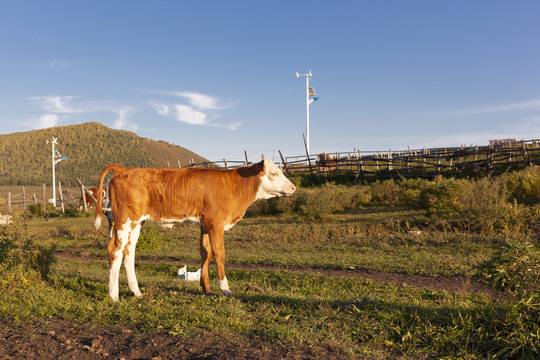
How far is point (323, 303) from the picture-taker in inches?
198

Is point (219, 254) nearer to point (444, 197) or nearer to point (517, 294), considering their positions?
point (517, 294)

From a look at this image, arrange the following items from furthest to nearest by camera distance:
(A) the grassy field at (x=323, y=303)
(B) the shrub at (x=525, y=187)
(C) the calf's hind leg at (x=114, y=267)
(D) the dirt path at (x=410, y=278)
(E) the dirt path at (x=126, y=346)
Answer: (B) the shrub at (x=525, y=187), (D) the dirt path at (x=410, y=278), (C) the calf's hind leg at (x=114, y=267), (A) the grassy field at (x=323, y=303), (E) the dirt path at (x=126, y=346)

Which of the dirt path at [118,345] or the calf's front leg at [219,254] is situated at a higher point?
the calf's front leg at [219,254]

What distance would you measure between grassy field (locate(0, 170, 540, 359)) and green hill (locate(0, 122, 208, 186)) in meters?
67.3

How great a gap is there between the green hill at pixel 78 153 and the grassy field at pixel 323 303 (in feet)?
221

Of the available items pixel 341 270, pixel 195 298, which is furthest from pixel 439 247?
pixel 195 298

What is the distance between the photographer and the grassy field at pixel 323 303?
3861 millimetres

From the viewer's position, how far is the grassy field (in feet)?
12.7

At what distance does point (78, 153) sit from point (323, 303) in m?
100

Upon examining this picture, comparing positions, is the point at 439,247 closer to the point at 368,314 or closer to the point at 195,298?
the point at 368,314

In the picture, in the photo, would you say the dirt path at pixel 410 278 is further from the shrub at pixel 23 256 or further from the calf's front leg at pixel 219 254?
the shrub at pixel 23 256

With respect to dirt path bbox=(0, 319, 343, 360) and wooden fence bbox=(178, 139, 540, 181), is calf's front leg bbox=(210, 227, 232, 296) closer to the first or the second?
dirt path bbox=(0, 319, 343, 360)

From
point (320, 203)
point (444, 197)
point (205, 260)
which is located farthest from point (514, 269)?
point (320, 203)

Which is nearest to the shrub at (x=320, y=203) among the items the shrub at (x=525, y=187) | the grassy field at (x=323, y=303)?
the grassy field at (x=323, y=303)
